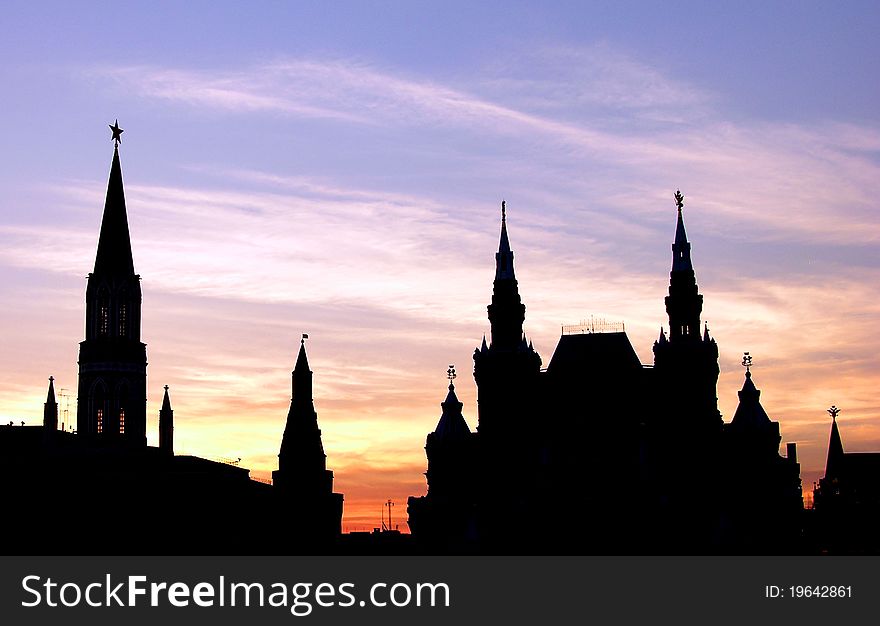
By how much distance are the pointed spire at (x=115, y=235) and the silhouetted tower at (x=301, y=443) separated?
1807 cm

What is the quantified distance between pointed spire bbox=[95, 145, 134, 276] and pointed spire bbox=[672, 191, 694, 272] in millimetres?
49428

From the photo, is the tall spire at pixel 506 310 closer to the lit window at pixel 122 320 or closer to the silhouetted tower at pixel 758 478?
the silhouetted tower at pixel 758 478

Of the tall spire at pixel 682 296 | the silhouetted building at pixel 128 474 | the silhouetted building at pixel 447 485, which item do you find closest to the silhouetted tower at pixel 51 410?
the silhouetted building at pixel 128 474

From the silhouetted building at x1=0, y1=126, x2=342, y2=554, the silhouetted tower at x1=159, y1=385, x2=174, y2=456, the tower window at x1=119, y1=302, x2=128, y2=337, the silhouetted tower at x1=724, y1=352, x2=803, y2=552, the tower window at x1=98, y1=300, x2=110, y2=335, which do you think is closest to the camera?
the silhouetted building at x1=0, y1=126, x2=342, y2=554

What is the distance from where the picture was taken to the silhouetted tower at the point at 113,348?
6417 inches

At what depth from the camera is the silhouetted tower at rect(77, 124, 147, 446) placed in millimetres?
163000

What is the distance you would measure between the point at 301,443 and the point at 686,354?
37.0 metres

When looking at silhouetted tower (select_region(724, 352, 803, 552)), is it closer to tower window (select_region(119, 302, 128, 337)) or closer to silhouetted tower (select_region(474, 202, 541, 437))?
silhouetted tower (select_region(474, 202, 541, 437))

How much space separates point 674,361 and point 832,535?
4099 centimetres

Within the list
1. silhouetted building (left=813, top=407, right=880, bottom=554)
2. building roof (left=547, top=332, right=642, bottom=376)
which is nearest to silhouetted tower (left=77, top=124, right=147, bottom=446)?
building roof (left=547, top=332, right=642, bottom=376)

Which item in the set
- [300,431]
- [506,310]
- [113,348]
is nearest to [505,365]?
[506,310]
